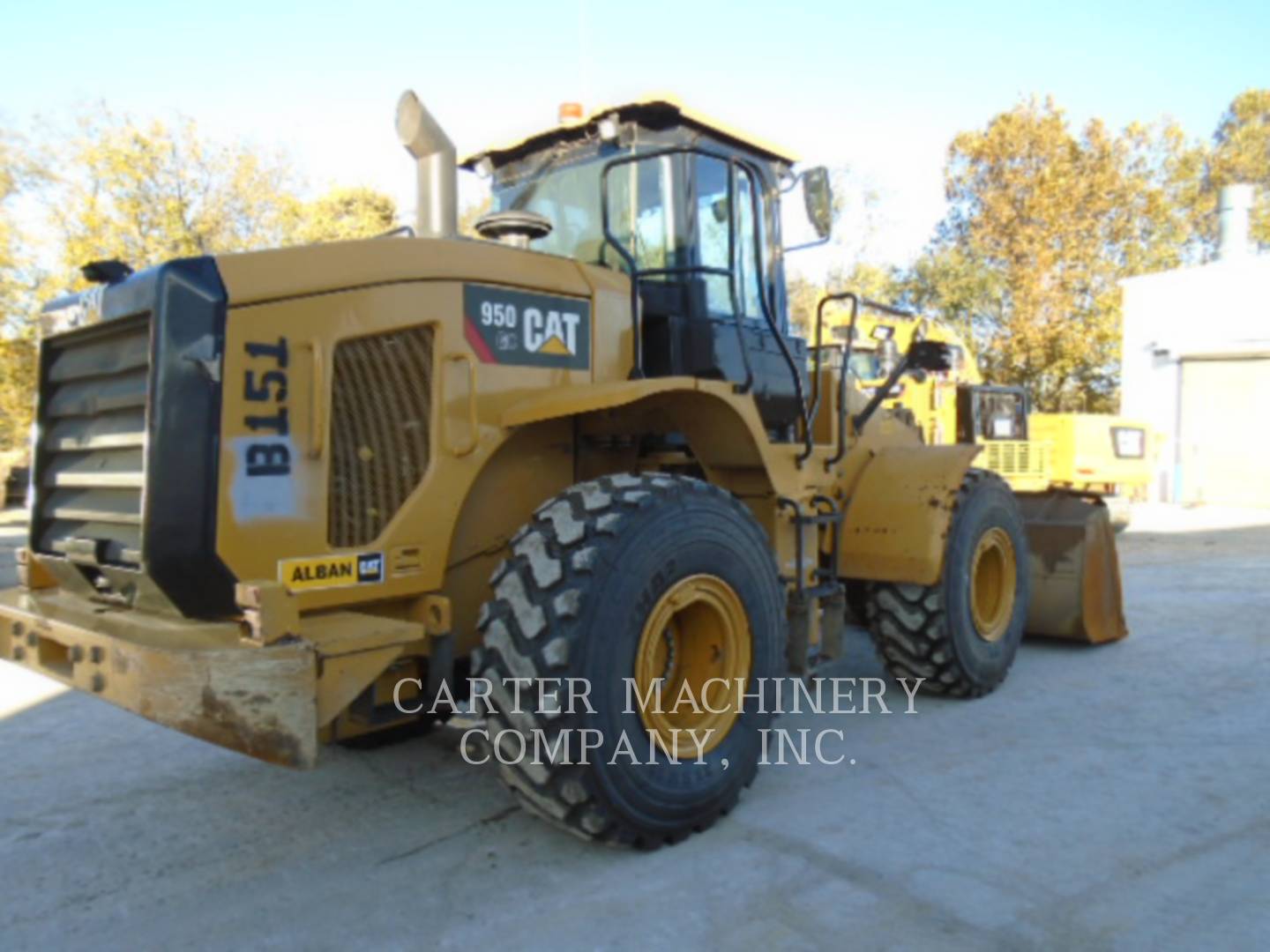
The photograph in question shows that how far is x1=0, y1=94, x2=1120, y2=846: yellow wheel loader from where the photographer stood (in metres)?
2.82

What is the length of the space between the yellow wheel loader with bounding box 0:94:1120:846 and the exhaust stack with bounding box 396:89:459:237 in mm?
14

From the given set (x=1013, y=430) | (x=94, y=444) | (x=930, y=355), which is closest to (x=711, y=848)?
(x=94, y=444)

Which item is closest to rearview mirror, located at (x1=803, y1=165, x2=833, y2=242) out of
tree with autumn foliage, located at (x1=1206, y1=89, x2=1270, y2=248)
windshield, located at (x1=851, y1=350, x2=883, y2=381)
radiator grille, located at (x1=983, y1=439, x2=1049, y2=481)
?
windshield, located at (x1=851, y1=350, x2=883, y2=381)

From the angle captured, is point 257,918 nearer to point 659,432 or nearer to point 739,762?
point 739,762

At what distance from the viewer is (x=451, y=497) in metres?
3.23

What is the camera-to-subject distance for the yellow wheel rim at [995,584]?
17.8 ft

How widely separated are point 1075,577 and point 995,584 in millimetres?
891

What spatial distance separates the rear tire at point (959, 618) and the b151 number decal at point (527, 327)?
2.29 metres

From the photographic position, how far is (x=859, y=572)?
16.2ft

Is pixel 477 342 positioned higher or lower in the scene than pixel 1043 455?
higher

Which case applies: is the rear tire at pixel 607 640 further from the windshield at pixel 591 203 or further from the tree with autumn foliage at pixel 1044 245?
the tree with autumn foliage at pixel 1044 245

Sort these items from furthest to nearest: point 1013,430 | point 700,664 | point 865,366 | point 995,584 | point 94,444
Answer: point 1013,430 → point 865,366 → point 995,584 → point 700,664 → point 94,444

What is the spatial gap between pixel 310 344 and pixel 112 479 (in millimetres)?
842

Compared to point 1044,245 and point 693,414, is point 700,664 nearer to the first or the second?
point 693,414
